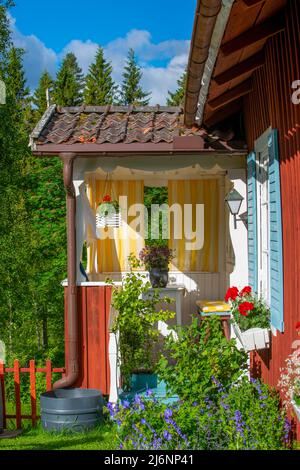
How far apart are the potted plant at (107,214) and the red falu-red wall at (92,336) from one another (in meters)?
1.94

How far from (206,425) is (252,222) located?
280 centimetres

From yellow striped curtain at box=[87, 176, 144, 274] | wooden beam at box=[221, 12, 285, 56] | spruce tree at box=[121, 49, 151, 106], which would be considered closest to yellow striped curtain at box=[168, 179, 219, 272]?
yellow striped curtain at box=[87, 176, 144, 274]

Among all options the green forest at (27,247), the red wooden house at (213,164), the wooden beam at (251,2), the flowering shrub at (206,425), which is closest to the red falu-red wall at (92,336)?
the red wooden house at (213,164)

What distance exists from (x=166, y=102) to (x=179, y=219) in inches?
747

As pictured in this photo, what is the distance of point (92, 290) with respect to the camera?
7.69 meters

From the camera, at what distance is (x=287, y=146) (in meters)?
5.16

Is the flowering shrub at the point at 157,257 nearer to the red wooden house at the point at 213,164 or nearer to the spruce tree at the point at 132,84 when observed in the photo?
the red wooden house at the point at 213,164

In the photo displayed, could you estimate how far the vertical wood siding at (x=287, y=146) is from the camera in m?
4.79

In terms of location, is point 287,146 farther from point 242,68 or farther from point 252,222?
point 252,222

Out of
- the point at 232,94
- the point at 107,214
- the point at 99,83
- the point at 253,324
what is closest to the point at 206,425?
the point at 253,324

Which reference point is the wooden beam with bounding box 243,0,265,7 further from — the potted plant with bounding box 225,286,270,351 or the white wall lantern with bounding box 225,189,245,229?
the white wall lantern with bounding box 225,189,245,229

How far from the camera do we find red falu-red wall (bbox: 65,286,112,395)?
7.65 m

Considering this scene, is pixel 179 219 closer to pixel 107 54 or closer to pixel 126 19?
pixel 107 54

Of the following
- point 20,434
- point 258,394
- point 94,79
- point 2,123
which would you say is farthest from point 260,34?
point 94,79
